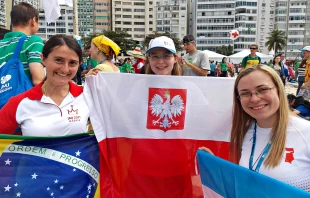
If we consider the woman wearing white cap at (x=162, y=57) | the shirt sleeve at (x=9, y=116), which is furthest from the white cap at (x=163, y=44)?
the shirt sleeve at (x=9, y=116)

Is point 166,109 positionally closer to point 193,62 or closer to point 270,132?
point 270,132

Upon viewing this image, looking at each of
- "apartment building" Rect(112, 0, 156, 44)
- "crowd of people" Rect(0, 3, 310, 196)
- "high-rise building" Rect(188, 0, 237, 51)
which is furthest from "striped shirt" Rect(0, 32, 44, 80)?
"apartment building" Rect(112, 0, 156, 44)

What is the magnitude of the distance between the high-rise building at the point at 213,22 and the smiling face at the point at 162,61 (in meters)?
108

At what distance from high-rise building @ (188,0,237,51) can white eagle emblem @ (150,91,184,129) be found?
109m

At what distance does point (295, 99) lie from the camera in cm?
286

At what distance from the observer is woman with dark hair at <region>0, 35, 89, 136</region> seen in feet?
7.11

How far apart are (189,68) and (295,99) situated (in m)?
3.16

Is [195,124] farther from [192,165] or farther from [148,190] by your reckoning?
[148,190]

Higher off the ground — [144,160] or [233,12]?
[233,12]

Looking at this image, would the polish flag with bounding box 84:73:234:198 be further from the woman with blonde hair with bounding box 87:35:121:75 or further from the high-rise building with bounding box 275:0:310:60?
the high-rise building with bounding box 275:0:310:60

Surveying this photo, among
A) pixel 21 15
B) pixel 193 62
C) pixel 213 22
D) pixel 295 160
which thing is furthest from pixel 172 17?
pixel 295 160

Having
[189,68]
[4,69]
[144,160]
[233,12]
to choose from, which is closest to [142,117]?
[144,160]

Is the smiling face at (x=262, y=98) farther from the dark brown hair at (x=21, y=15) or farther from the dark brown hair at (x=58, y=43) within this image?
the dark brown hair at (x=21, y=15)

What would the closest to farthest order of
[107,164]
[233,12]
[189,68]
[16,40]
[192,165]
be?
[107,164] < [192,165] < [16,40] < [189,68] < [233,12]
